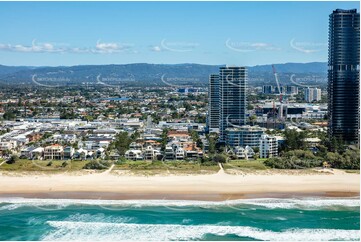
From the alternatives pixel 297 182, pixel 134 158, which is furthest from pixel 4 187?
pixel 297 182

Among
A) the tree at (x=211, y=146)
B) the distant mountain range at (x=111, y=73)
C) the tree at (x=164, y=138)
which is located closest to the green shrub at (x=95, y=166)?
the tree at (x=164, y=138)

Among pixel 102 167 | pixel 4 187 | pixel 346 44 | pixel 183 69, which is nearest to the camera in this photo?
pixel 4 187

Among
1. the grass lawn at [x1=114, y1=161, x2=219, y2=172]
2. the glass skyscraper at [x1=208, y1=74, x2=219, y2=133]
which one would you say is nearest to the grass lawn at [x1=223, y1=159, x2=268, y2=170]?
the grass lawn at [x1=114, y1=161, x2=219, y2=172]

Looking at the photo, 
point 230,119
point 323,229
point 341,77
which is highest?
point 341,77

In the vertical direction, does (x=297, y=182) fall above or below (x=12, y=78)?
below

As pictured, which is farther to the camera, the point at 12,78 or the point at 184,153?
the point at 12,78

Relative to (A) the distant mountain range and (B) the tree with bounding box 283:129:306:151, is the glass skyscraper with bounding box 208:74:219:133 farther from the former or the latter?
(A) the distant mountain range

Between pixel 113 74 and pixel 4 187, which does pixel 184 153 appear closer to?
pixel 4 187

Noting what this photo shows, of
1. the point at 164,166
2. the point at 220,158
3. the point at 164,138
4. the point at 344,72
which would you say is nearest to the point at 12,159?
the point at 164,166
